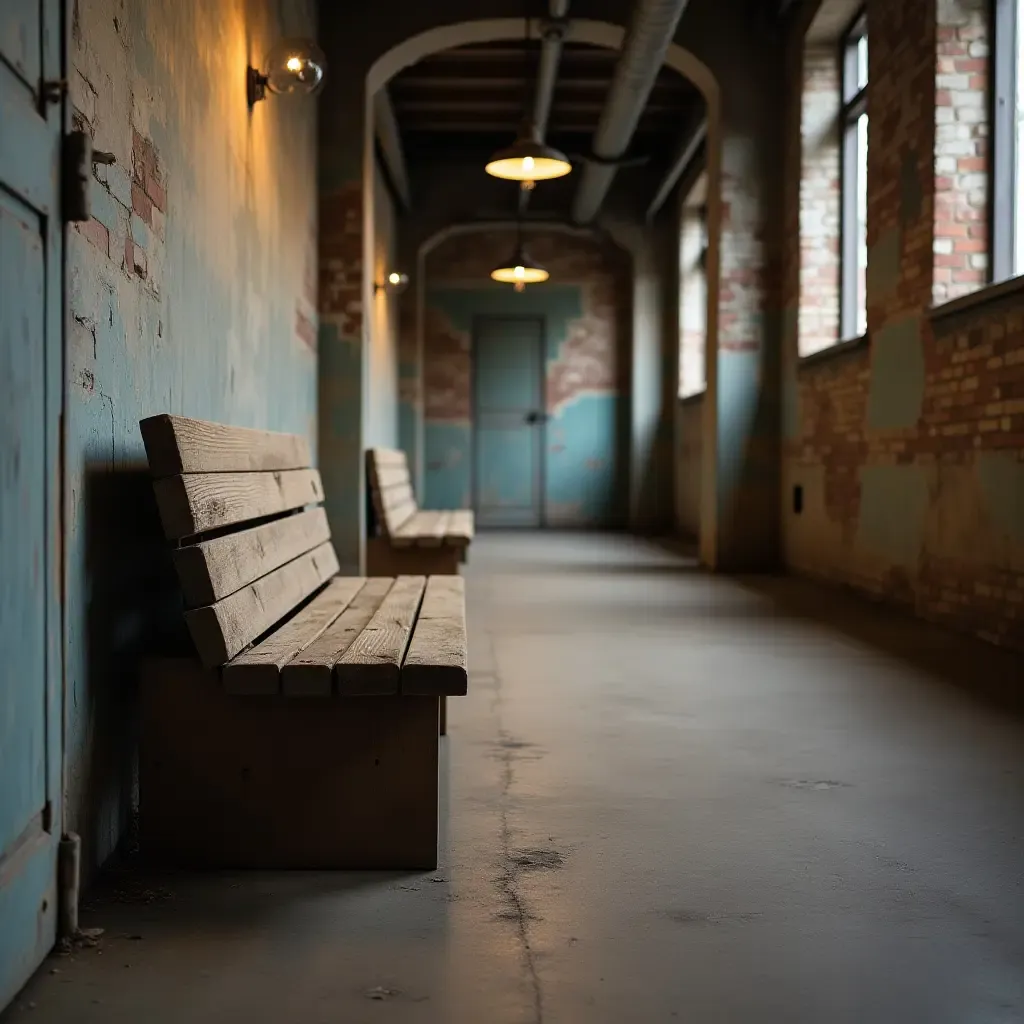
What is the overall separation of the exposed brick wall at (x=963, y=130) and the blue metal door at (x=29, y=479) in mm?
4922

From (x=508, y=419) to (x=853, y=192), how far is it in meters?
7.23

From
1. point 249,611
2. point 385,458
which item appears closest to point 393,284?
point 385,458

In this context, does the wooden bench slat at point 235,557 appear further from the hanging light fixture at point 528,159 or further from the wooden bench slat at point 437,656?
the hanging light fixture at point 528,159

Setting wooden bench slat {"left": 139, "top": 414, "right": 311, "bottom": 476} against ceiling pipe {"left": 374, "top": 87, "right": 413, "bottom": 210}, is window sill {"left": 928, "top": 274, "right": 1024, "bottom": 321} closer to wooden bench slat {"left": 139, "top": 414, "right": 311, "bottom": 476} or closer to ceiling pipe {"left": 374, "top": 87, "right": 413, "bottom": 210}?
wooden bench slat {"left": 139, "top": 414, "right": 311, "bottom": 476}

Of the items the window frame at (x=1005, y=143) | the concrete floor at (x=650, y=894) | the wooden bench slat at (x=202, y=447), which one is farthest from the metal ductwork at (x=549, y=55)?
the concrete floor at (x=650, y=894)

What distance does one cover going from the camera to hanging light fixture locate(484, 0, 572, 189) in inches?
264

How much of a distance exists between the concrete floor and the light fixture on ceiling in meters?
3.87

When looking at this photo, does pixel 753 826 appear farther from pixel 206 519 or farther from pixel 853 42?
pixel 853 42

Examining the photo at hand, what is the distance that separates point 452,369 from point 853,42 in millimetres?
7588

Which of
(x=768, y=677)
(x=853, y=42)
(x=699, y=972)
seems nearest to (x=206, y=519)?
(x=699, y=972)

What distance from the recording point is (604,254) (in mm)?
14445

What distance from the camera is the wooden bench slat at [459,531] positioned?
21.0 ft

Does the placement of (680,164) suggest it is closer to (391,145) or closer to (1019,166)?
(391,145)

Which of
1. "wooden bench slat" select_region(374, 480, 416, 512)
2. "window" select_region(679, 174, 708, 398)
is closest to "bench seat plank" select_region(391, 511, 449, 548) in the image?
"wooden bench slat" select_region(374, 480, 416, 512)
